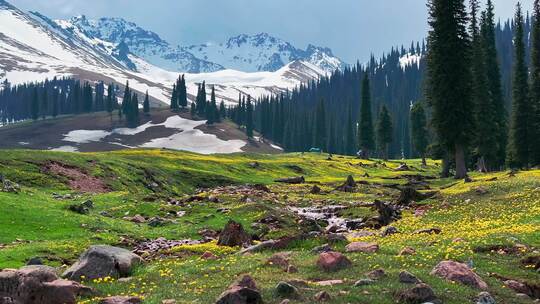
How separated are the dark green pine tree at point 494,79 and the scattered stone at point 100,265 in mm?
74064

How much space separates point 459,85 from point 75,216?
1793 inches

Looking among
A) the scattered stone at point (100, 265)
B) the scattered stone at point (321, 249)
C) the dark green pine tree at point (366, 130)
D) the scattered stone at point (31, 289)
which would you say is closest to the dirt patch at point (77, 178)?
the scattered stone at point (100, 265)

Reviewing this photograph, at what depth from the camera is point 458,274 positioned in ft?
56.3

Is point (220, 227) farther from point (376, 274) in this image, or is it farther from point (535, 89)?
point (535, 89)

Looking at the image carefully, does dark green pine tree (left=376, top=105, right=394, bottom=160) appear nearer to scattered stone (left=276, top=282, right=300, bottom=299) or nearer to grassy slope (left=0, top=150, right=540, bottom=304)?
grassy slope (left=0, top=150, right=540, bottom=304)

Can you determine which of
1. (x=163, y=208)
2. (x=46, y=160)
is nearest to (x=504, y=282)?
(x=163, y=208)

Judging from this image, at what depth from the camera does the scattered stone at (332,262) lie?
1906 cm

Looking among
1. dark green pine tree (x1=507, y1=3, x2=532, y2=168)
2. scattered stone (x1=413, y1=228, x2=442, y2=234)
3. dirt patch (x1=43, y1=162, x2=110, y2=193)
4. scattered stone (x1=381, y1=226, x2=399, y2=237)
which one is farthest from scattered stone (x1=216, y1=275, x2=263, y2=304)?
dark green pine tree (x1=507, y1=3, x2=532, y2=168)

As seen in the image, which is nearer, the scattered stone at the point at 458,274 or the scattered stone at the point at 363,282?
the scattered stone at the point at 363,282

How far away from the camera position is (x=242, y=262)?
21922 millimetres

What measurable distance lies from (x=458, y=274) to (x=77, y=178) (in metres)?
49.5

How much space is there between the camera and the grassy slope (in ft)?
58.6

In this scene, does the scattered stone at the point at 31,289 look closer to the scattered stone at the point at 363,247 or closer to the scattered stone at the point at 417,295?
the scattered stone at the point at 417,295

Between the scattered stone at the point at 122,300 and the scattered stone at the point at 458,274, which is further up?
the scattered stone at the point at 458,274
